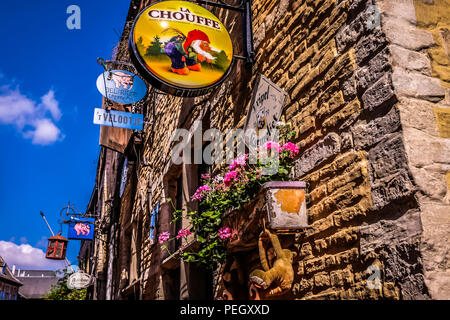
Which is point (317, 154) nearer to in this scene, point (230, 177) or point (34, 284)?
point (230, 177)

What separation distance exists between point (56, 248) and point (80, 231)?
1953 millimetres

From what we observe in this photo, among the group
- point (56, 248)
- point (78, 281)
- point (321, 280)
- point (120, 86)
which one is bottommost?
point (321, 280)

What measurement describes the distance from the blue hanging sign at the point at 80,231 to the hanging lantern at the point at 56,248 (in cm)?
177

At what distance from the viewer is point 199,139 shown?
223 inches

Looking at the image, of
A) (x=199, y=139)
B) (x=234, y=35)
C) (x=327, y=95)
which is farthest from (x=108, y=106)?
(x=327, y=95)

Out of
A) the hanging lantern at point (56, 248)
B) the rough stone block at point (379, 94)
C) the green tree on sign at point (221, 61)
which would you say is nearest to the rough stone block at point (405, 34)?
the rough stone block at point (379, 94)

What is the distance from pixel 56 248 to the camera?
1535cm

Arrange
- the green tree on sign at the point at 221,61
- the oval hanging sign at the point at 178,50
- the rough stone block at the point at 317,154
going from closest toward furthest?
the rough stone block at the point at 317,154 → the oval hanging sign at the point at 178,50 → the green tree on sign at the point at 221,61

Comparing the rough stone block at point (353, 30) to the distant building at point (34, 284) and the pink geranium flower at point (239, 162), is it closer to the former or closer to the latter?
the pink geranium flower at point (239, 162)

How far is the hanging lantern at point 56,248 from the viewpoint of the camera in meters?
15.1

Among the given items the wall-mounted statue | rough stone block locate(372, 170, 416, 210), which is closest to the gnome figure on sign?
the wall-mounted statue

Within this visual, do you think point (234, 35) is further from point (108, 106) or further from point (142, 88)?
point (108, 106)

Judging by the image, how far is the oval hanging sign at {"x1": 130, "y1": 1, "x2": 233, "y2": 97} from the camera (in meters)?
3.68

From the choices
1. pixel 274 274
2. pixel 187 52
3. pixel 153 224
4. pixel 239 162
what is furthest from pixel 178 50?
pixel 153 224
